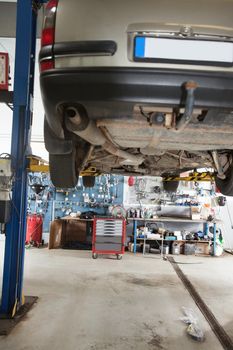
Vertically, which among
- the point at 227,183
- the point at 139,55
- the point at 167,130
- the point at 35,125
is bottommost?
the point at 227,183

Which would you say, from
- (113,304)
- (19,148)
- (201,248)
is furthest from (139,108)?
(201,248)

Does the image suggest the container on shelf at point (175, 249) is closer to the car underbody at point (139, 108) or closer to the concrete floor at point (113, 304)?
the concrete floor at point (113, 304)

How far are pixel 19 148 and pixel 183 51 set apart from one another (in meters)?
2.17

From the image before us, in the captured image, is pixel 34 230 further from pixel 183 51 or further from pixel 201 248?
pixel 183 51

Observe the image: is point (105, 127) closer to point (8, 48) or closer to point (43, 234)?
point (8, 48)

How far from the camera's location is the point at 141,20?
108 centimetres

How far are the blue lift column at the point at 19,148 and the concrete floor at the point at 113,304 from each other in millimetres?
358

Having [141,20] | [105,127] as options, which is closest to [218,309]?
[105,127]

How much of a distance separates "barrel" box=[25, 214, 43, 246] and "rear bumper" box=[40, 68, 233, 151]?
5917 mm

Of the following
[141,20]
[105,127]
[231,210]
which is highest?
[141,20]

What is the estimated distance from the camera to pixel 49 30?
1161 millimetres

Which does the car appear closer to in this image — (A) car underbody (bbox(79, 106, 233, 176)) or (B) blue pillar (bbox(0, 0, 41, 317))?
(A) car underbody (bbox(79, 106, 233, 176))

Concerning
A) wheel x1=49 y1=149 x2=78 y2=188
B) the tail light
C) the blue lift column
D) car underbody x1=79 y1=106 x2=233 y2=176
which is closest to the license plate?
car underbody x1=79 y1=106 x2=233 y2=176

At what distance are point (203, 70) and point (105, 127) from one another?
0.61 meters
